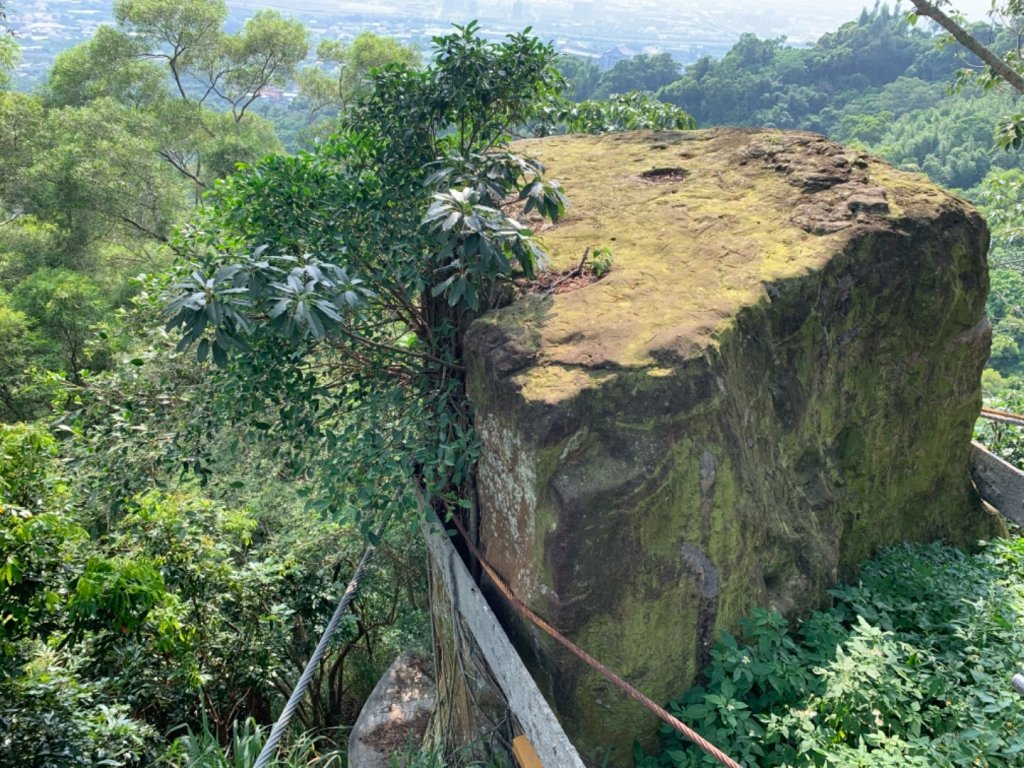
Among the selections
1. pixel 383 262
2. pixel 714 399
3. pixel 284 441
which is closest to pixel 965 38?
pixel 714 399

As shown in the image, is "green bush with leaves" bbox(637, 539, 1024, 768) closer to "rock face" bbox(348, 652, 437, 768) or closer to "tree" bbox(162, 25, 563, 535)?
"tree" bbox(162, 25, 563, 535)

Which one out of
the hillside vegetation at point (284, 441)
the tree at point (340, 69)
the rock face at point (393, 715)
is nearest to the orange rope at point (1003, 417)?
the hillside vegetation at point (284, 441)

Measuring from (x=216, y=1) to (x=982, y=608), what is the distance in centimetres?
1880

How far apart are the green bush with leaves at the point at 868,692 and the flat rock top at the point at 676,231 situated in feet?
4.44

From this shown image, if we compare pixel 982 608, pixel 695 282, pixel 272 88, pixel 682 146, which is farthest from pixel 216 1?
pixel 982 608

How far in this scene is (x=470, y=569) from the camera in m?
3.62

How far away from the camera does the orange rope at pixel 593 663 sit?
2209mm

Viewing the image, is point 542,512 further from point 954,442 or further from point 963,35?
point 963,35

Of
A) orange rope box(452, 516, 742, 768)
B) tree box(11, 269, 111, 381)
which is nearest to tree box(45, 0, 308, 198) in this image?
tree box(11, 269, 111, 381)

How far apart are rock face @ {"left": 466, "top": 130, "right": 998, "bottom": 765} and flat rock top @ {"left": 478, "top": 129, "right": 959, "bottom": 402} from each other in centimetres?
1

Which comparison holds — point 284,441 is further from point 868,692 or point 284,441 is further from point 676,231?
point 868,692

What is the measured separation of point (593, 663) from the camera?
2.55 m

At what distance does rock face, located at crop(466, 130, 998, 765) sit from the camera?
2756 millimetres

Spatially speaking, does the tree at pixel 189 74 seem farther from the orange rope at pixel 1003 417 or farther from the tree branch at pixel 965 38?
the orange rope at pixel 1003 417
